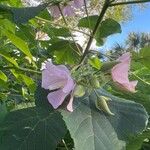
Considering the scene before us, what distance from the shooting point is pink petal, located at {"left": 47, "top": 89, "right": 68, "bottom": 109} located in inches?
31.1

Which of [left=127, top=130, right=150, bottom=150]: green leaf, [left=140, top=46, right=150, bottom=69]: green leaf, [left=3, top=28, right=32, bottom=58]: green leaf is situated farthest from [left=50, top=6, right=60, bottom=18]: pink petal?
[left=127, top=130, right=150, bottom=150]: green leaf

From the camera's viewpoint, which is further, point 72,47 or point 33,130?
point 72,47

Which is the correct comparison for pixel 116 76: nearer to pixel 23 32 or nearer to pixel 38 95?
pixel 38 95

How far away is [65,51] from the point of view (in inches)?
50.6

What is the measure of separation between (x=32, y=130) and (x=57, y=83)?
0.28ft

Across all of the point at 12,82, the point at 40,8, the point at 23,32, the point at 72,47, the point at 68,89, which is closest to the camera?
the point at 68,89

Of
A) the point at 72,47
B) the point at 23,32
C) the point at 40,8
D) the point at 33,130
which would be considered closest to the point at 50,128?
the point at 33,130

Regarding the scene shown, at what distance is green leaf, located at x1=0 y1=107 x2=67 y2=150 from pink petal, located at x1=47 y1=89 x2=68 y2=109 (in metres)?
0.04

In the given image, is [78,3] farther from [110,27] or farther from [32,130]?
[32,130]

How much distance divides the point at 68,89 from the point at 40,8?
254 millimetres

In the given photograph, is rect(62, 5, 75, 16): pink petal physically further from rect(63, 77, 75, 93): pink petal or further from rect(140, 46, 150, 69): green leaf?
rect(63, 77, 75, 93): pink petal

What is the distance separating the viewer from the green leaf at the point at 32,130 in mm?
796

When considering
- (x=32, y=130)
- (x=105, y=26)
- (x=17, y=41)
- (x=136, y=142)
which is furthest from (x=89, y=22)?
(x=32, y=130)

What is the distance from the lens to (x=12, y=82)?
6.60 ft
